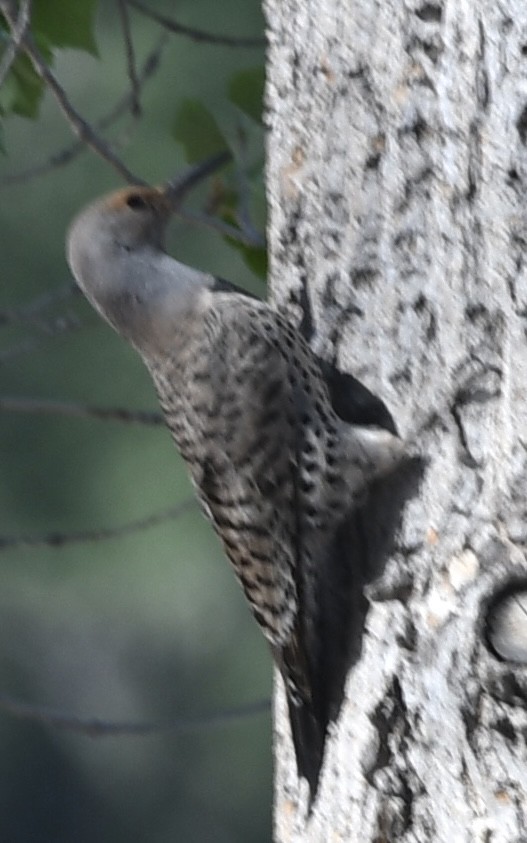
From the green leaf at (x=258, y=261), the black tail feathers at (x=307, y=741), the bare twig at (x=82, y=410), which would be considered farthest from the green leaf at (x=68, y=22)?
the black tail feathers at (x=307, y=741)

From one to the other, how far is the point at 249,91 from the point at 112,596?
18.6ft

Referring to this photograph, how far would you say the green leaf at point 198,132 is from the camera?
2.98 m

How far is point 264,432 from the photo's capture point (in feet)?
7.91

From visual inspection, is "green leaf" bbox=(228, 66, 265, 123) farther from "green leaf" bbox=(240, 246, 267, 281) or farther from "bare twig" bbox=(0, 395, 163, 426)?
"bare twig" bbox=(0, 395, 163, 426)

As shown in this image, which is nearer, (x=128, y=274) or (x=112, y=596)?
(x=128, y=274)

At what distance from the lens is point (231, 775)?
329 inches

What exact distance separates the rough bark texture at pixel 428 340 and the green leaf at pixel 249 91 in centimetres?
54

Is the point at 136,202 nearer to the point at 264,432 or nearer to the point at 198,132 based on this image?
the point at 198,132

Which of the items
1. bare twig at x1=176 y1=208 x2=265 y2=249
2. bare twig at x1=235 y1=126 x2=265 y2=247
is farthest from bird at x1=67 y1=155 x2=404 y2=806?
bare twig at x1=235 y1=126 x2=265 y2=247

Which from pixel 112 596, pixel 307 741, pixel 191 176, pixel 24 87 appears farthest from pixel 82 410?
pixel 112 596

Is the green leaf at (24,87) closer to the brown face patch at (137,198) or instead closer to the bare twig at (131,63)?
the bare twig at (131,63)

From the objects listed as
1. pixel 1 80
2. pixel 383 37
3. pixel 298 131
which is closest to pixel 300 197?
pixel 298 131

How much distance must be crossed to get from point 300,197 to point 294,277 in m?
0.12

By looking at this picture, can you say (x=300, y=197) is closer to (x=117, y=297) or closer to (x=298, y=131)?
(x=298, y=131)
